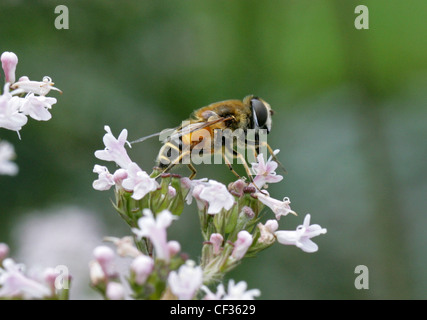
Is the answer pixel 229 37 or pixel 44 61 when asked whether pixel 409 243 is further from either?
pixel 44 61

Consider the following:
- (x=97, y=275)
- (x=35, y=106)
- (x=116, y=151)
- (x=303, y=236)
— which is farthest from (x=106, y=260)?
(x=303, y=236)

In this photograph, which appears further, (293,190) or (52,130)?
(293,190)

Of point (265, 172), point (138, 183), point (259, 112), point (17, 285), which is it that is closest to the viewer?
point (17, 285)

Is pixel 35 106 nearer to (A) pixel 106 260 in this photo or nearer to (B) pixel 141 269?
(A) pixel 106 260

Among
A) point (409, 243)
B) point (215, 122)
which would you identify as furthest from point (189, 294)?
point (409, 243)

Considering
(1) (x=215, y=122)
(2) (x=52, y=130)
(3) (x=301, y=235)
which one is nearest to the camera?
(3) (x=301, y=235)

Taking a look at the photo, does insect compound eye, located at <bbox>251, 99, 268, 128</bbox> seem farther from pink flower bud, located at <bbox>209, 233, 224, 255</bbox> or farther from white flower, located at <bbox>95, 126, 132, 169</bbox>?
pink flower bud, located at <bbox>209, 233, 224, 255</bbox>

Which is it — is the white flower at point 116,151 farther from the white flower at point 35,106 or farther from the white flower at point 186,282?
the white flower at point 186,282
